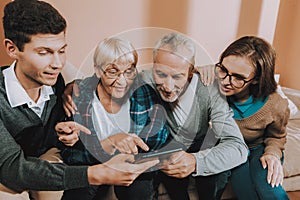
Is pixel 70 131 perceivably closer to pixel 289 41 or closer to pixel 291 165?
pixel 291 165

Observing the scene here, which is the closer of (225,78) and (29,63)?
(29,63)

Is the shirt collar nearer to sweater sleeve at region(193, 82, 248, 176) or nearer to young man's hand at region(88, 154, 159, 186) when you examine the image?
young man's hand at region(88, 154, 159, 186)

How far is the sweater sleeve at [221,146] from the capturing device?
0.97 meters

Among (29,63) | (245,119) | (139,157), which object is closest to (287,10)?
(245,119)

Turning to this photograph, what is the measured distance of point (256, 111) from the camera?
1.10 meters

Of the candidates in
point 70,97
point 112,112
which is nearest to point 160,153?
point 112,112

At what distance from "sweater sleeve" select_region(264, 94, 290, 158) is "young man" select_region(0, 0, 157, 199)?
1.45ft

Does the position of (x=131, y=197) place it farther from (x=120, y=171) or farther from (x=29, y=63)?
(x=29, y=63)

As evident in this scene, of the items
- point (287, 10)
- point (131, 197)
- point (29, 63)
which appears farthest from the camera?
point (287, 10)

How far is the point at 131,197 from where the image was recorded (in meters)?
0.93

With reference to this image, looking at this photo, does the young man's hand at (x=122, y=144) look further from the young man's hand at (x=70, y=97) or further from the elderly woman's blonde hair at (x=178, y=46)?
the elderly woman's blonde hair at (x=178, y=46)

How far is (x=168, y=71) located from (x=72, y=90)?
0.29m

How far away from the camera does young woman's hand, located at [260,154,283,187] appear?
1022mm

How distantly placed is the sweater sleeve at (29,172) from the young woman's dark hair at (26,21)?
0.73 ft
